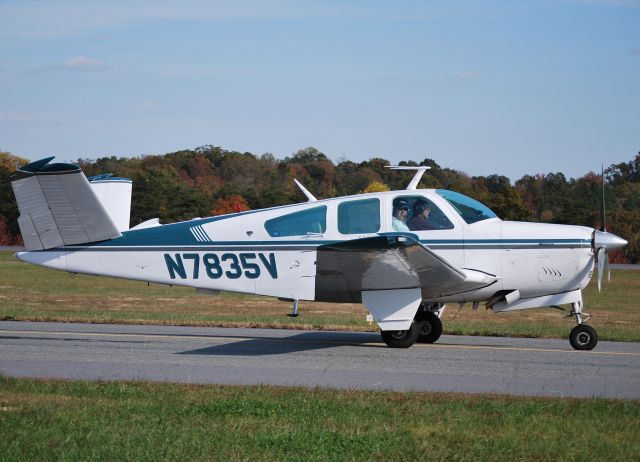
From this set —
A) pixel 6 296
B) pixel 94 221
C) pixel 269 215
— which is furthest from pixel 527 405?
pixel 6 296

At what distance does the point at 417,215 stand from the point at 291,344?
2838mm

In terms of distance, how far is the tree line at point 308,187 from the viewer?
5512 centimetres

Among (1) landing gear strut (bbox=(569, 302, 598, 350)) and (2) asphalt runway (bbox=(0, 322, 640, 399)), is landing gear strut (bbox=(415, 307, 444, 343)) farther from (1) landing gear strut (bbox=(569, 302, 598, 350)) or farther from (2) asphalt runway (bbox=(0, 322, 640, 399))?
(1) landing gear strut (bbox=(569, 302, 598, 350))

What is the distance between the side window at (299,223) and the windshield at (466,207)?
5.83 ft

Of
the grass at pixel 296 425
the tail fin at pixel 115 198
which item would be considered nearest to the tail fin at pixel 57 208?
the tail fin at pixel 115 198

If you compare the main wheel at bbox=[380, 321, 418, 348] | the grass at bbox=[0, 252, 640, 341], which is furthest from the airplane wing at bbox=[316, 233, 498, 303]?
the grass at bbox=[0, 252, 640, 341]

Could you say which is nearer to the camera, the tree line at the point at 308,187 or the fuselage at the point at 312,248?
the fuselage at the point at 312,248

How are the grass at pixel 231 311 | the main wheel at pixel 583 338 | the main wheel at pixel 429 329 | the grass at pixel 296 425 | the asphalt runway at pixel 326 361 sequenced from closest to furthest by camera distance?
the grass at pixel 296 425 → the asphalt runway at pixel 326 361 → the main wheel at pixel 583 338 → the main wheel at pixel 429 329 → the grass at pixel 231 311

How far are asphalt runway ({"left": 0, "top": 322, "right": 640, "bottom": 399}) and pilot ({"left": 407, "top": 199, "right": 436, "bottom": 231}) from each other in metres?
1.80

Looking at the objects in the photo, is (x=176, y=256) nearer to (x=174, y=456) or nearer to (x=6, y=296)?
(x=174, y=456)

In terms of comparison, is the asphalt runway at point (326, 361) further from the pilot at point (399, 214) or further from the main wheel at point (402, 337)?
the pilot at point (399, 214)

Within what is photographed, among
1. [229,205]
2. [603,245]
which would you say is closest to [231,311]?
[603,245]

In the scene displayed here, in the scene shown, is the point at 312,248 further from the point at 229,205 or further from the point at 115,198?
the point at 229,205

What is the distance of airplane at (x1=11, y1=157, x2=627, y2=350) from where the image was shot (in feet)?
40.8
